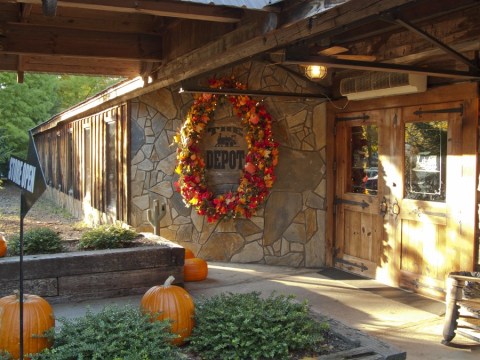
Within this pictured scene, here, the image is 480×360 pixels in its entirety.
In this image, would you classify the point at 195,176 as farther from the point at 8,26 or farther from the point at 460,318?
the point at 460,318

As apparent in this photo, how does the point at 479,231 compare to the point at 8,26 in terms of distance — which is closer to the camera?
the point at 479,231

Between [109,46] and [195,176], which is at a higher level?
[109,46]

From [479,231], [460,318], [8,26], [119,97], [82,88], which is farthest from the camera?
[82,88]

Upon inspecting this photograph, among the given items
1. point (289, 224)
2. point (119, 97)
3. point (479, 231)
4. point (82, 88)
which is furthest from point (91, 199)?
point (82, 88)

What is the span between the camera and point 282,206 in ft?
24.9

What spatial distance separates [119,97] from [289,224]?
3735 mm

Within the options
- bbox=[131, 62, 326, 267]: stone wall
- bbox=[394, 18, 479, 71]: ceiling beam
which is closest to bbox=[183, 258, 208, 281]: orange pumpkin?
bbox=[131, 62, 326, 267]: stone wall

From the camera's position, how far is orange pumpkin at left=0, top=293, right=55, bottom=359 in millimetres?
3090

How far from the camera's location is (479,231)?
16.7ft

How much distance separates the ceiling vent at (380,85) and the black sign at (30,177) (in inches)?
162

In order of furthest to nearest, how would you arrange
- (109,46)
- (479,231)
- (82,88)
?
(82,88) < (109,46) < (479,231)

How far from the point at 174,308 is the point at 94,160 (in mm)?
9260

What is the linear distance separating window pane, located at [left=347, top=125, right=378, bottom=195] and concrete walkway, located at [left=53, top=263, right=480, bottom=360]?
1.20 m

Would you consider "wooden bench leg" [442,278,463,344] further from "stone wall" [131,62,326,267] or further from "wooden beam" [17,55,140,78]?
"wooden beam" [17,55,140,78]
